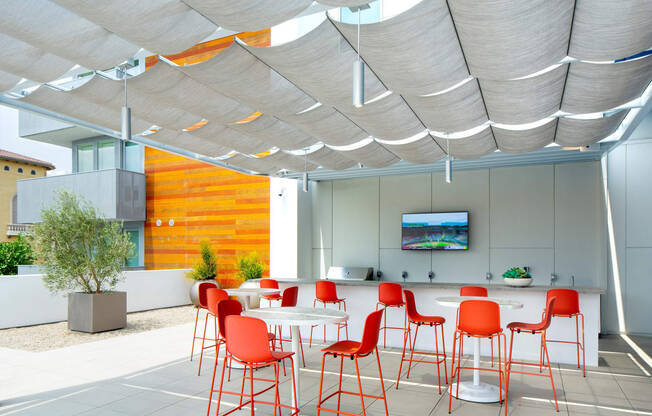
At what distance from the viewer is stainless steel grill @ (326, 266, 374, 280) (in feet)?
33.5

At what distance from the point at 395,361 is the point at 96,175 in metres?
10.8

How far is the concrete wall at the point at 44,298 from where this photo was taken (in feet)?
28.0

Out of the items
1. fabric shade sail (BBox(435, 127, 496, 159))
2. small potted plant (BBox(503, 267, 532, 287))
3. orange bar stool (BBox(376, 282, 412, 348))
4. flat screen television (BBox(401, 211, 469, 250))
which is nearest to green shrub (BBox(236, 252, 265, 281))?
flat screen television (BBox(401, 211, 469, 250))

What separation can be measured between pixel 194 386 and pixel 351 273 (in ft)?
18.9

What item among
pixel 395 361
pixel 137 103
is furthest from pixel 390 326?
pixel 137 103

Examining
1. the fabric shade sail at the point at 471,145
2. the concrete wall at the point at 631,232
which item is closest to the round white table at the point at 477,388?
the fabric shade sail at the point at 471,145

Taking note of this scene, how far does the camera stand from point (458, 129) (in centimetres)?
586

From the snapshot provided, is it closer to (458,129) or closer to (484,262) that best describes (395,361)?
(458,129)

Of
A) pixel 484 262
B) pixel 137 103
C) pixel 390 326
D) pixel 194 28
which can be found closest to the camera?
pixel 194 28

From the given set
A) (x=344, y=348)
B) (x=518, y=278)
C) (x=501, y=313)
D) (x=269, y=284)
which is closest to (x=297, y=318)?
(x=344, y=348)

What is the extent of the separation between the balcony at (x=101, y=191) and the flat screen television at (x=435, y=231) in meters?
8.13

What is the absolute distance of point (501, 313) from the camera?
6.43 meters

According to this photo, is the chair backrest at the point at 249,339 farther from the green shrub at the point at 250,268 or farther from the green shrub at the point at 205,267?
the green shrub at the point at 205,267

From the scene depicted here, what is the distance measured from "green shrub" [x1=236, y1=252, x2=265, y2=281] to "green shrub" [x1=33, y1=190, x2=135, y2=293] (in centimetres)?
312
